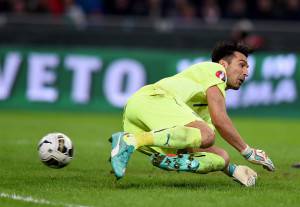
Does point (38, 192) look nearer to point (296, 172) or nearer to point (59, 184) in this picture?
point (59, 184)

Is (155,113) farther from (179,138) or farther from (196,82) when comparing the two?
(196,82)

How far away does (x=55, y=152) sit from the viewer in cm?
927

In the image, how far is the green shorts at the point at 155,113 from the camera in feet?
27.8

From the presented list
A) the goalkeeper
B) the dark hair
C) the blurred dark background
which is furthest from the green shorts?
the blurred dark background

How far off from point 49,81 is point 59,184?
1112cm

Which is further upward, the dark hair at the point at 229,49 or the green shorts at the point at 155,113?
the dark hair at the point at 229,49

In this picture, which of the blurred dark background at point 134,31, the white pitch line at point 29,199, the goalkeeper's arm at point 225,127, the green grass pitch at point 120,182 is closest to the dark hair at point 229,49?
the goalkeeper's arm at point 225,127

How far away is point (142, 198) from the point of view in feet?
25.3

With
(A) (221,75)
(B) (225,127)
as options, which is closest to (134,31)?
(A) (221,75)

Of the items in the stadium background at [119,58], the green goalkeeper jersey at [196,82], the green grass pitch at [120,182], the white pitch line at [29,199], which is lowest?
the stadium background at [119,58]

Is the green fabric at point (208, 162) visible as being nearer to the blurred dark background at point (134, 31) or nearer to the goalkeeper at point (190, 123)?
the goalkeeper at point (190, 123)

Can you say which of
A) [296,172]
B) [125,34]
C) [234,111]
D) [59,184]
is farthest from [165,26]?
[59,184]

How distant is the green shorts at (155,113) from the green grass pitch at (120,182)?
0.59m

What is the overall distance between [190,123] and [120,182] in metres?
1.07
